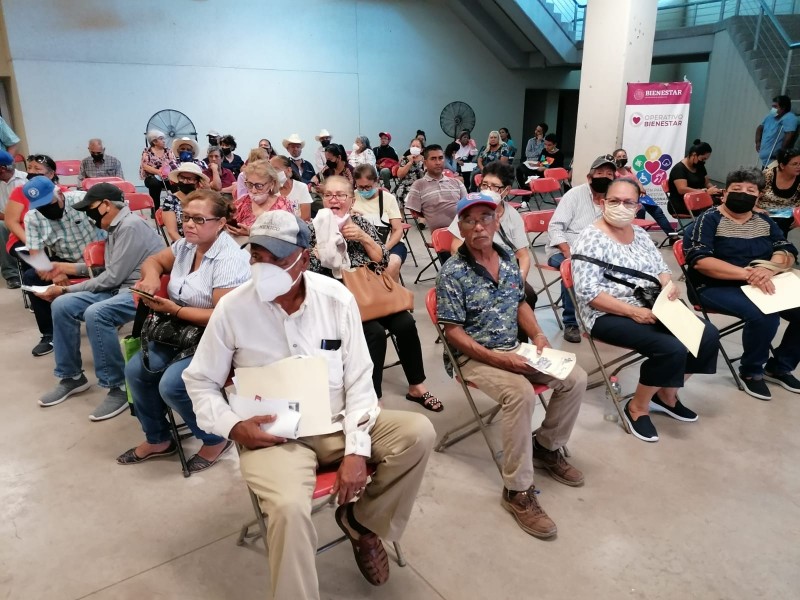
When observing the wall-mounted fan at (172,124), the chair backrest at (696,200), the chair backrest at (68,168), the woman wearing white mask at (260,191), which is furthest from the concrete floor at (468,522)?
the wall-mounted fan at (172,124)

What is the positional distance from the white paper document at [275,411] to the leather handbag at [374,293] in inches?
51.3

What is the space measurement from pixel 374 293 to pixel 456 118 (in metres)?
13.3

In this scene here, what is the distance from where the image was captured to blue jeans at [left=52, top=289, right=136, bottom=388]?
11.0 ft

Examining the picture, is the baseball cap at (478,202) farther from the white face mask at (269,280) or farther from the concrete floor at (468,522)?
the concrete floor at (468,522)

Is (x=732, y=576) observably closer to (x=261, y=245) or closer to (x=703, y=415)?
(x=703, y=415)

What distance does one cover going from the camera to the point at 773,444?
3115mm

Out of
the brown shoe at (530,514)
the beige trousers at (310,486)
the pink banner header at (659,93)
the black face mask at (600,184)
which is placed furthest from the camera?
the pink banner header at (659,93)

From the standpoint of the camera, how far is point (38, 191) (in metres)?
3.80

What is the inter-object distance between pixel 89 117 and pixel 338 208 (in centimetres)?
971

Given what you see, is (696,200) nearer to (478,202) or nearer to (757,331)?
(757,331)

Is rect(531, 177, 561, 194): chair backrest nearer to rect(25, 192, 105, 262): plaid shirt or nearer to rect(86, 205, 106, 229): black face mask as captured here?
rect(25, 192, 105, 262): plaid shirt

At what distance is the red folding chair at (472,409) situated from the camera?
9.03 ft

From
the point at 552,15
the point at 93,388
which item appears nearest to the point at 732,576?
the point at 93,388

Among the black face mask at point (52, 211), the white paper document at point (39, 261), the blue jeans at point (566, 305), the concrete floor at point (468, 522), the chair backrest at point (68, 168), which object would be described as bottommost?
the concrete floor at point (468, 522)
